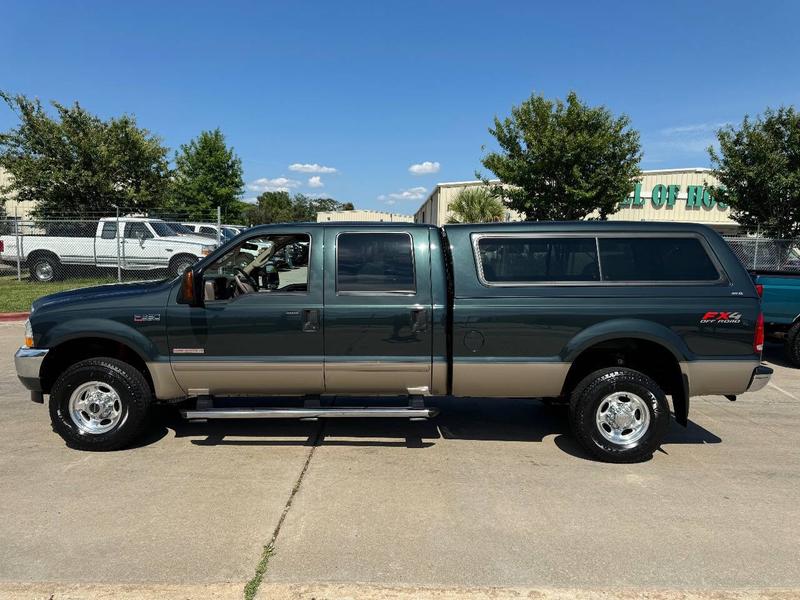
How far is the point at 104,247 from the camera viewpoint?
16047 mm

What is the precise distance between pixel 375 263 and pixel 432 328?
71cm

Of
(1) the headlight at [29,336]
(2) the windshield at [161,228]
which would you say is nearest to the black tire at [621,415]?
(1) the headlight at [29,336]

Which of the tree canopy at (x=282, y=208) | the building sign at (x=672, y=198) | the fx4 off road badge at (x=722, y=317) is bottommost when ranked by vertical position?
the fx4 off road badge at (x=722, y=317)

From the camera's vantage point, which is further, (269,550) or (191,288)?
(191,288)

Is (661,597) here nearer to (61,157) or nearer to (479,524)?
(479,524)

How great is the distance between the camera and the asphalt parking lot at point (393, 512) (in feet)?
9.41

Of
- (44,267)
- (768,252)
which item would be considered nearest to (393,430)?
(768,252)

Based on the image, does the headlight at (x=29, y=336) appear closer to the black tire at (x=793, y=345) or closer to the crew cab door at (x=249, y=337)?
the crew cab door at (x=249, y=337)

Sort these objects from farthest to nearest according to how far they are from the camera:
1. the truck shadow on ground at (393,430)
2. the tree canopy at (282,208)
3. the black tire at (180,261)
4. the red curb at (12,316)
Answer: the tree canopy at (282,208) → the black tire at (180,261) → the red curb at (12,316) → the truck shadow on ground at (393,430)

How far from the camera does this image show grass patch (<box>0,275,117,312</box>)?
39.4 ft

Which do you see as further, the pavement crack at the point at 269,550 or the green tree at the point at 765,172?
the green tree at the point at 765,172

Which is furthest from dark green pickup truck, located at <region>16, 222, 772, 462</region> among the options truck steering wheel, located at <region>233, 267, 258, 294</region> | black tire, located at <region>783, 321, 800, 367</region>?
black tire, located at <region>783, 321, 800, 367</region>

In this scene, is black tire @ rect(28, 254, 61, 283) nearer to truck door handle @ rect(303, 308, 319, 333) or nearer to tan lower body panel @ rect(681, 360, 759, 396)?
truck door handle @ rect(303, 308, 319, 333)

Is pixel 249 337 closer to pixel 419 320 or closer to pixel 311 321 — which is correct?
pixel 311 321
